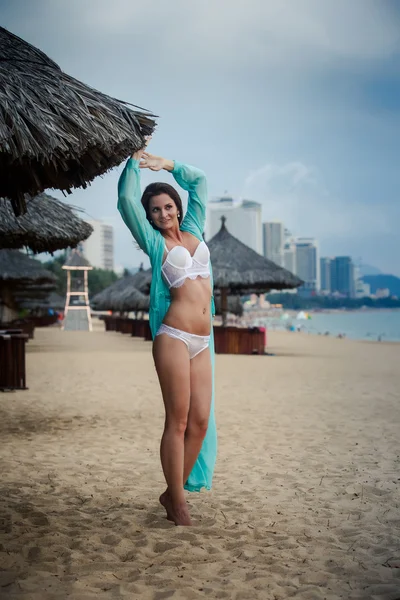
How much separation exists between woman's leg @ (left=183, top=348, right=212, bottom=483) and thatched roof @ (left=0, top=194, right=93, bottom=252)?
6.63 m

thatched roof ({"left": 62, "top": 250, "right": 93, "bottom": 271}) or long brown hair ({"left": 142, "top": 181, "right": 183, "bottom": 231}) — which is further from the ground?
thatched roof ({"left": 62, "top": 250, "right": 93, "bottom": 271})

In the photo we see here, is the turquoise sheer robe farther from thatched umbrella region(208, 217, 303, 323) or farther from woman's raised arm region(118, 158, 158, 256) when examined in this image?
thatched umbrella region(208, 217, 303, 323)

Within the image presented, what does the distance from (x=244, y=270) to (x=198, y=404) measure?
18.5 meters

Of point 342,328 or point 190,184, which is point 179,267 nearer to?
point 190,184

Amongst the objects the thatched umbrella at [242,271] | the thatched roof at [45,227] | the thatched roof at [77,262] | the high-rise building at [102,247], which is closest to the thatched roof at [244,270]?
the thatched umbrella at [242,271]

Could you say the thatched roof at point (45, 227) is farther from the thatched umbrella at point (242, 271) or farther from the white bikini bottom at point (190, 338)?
the thatched umbrella at point (242, 271)

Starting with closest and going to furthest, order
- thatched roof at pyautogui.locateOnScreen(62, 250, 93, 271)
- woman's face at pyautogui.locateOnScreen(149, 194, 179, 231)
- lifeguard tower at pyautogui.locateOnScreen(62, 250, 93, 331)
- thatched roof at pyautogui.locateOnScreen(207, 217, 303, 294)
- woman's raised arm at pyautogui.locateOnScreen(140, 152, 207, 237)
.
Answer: woman's face at pyautogui.locateOnScreen(149, 194, 179, 231) → woman's raised arm at pyautogui.locateOnScreen(140, 152, 207, 237) → thatched roof at pyautogui.locateOnScreen(207, 217, 303, 294) → lifeguard tower at pyautogui.locateOnScreen(62, 250, 93, 331) → thatched roof at pyautogui.locateOnScreen(62, 250, 93, 271)

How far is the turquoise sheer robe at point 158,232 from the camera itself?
457 cm

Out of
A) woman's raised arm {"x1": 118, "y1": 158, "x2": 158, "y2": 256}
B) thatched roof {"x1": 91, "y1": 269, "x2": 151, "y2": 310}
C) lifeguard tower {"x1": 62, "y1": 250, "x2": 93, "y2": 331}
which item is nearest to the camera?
woman's raised arm {"x1": 118, "y1": 158, "x2": 158, "y2": 256}

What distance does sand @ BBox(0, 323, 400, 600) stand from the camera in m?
3.81

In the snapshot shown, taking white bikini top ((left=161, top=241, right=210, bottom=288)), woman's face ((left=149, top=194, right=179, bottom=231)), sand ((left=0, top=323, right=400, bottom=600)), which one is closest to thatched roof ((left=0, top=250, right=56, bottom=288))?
sand ((left=0, top=323, right=400, bottom=600))

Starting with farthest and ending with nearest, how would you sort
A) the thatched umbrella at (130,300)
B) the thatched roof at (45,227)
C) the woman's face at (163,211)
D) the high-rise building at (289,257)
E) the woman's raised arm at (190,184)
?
the high-rise building at (289,257) < the thatched umbrella at (130,300) < the thatched roof at (45,227) < the woman's raised arm at (190,184) < the woman's face at (163,211)

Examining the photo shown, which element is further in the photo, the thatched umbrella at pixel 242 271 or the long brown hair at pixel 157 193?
the thatched umbrella at pixel 242 271

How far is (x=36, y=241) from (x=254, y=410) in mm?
4310
